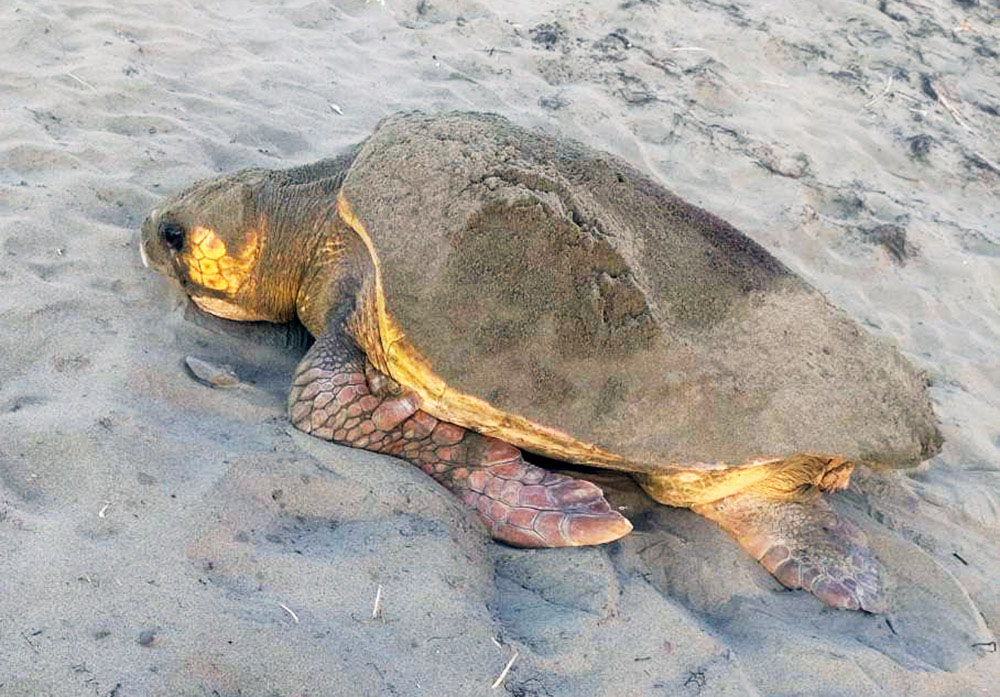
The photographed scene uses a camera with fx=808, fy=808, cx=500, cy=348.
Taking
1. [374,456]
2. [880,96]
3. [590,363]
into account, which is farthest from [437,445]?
[880,96]

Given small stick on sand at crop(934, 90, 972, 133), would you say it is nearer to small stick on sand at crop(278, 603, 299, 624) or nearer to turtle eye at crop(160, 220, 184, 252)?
turtle eye at crop(160, 220, 184, 252)

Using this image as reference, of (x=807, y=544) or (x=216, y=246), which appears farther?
(x=216, y=246)

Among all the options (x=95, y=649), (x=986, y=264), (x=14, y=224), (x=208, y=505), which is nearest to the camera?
(x=95, y=649)

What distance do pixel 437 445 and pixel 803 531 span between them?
119 cm

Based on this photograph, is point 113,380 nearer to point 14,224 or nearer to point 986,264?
point 14,224

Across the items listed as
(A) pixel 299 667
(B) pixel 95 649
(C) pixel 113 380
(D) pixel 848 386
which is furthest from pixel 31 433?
(D) pixel 848 386

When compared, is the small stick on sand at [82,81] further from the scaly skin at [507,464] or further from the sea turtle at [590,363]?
the sea turtle at [590,363]

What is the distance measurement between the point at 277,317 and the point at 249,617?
1.61 m

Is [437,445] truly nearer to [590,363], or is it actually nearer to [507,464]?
[507,464]

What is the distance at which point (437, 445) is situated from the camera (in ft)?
8.51

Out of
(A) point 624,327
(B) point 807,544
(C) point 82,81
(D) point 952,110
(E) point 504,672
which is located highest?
(D) point 952,110

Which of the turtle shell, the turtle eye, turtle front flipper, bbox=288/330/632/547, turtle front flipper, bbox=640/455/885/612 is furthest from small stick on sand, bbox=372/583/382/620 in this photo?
the turtle eye

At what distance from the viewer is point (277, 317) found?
3141mm

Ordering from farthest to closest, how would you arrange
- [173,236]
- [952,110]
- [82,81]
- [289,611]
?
[952,110] < [82,81] < [173,236] < [289,611]
